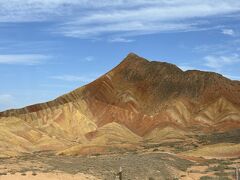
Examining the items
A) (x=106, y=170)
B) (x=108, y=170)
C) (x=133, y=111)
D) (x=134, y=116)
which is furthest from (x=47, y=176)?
(x=133, y=111)

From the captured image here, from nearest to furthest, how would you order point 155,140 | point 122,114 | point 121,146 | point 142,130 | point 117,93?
point 121,146
point 155,140
point 142,130
point 122,114
point 117,93

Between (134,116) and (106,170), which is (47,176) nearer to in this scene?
(106,170)

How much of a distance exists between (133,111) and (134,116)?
255 cm

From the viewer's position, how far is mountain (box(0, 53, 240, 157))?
116 metres

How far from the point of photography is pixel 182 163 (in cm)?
5334

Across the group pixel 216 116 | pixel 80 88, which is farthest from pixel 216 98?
pixel 80 88

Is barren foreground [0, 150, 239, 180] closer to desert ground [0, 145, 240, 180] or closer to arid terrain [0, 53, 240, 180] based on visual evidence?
desert ground [0, 145, 240, 180]

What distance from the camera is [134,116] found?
463 ft

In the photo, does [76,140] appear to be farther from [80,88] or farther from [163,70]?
[163,70]

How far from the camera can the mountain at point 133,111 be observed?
116 m

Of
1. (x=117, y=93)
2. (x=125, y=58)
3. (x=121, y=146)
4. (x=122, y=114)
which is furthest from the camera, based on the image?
(x=125, y=58)

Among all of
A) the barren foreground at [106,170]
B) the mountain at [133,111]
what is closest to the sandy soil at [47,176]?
the barren foreground at [106,170]

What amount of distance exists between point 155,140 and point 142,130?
15.1m

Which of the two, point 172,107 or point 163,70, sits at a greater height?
point 163,70
